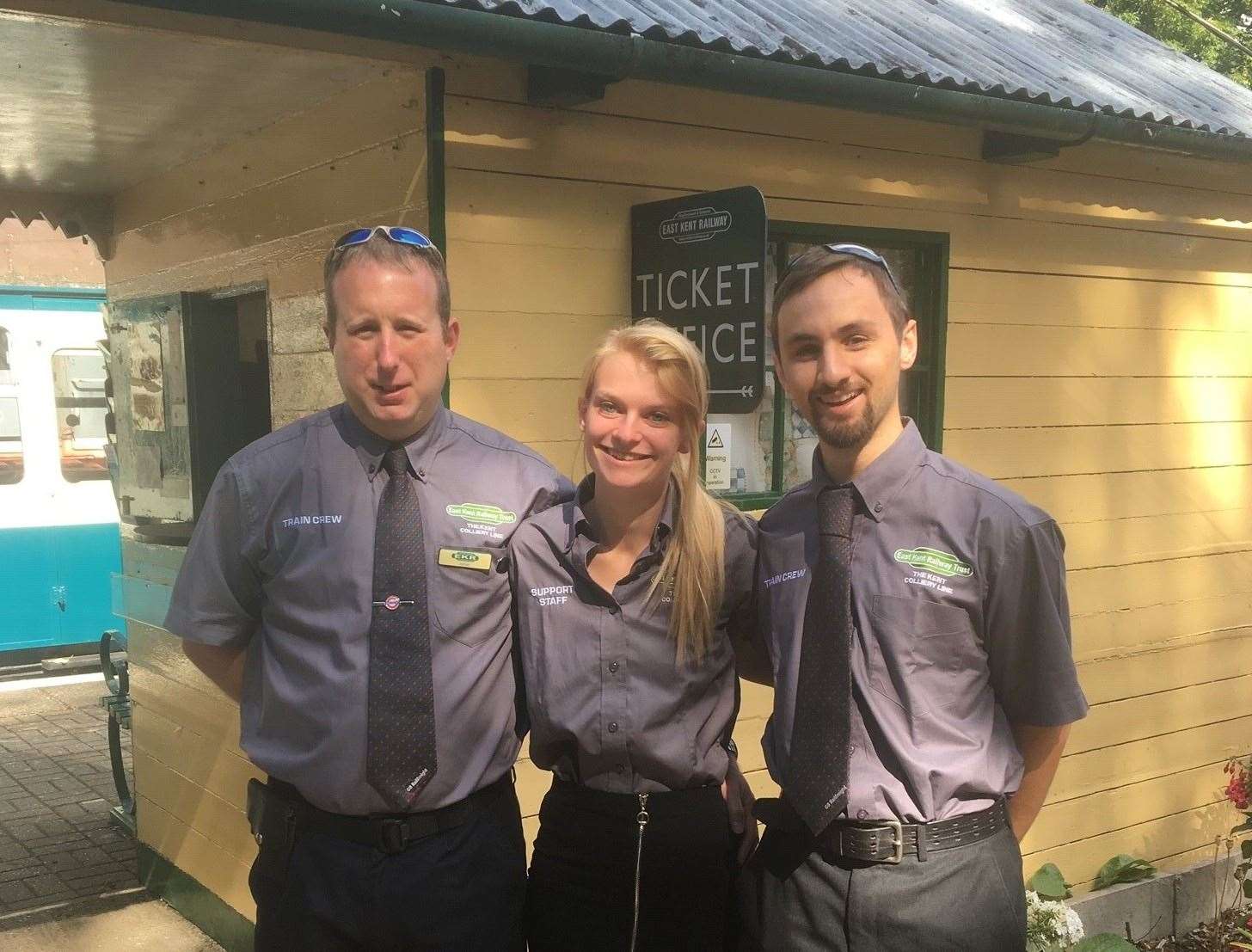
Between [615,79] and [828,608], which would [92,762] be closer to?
[615,79]

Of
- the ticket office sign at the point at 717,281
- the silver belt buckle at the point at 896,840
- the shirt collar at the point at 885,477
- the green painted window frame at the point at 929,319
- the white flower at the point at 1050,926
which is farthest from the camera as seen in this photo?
the green painted window frame at the point at 929,319

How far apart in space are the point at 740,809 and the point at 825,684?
17.3 inches

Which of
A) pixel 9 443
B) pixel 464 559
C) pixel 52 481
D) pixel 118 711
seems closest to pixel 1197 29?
pixel 52 481

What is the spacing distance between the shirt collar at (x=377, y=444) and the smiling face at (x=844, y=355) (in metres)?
0.85

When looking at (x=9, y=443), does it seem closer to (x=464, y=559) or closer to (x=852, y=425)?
(x=464, y=559)

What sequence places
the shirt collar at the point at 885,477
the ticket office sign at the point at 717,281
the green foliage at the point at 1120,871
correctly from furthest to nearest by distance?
the green foliage at the point at 1120,871, the ticket office sign at the point at 717,281, the shirt collar at the point at 885,477

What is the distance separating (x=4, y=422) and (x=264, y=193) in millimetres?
7389

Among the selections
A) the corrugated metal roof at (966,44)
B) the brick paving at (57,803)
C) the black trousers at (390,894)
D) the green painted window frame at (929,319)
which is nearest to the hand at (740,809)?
the black trousers at (390,894)

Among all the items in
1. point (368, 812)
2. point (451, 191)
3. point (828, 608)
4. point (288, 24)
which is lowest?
point (368, 812)

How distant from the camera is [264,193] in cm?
447

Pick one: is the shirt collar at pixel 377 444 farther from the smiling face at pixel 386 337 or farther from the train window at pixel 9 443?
the train window at pixel 9 443

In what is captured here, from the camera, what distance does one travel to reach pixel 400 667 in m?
2.55

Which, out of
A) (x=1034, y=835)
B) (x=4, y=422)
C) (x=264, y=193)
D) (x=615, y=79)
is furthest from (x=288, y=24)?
(x=4, y=422)

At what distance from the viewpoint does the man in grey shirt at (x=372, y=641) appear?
253cm
